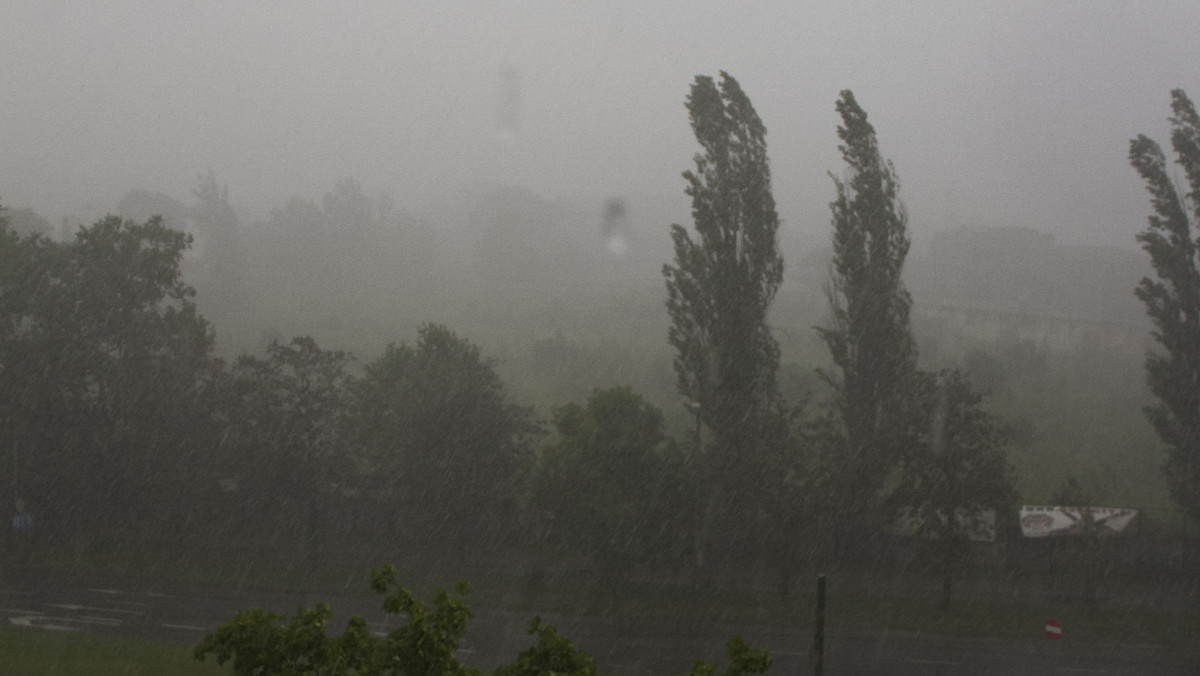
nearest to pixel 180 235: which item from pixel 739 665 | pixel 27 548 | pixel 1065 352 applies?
pixel 27 548

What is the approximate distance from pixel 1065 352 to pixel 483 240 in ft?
230

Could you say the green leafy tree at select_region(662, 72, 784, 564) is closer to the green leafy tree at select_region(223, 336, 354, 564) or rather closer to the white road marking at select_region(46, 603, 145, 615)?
the green leafy tree at select_region(223, 336, 354, 564)

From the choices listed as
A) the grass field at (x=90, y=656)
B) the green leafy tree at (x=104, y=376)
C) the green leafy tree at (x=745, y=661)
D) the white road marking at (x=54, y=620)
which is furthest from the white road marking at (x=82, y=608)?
the green leafy tree at (x=745, y=661)

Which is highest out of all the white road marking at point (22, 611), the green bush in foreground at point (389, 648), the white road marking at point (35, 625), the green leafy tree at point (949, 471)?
the green leafy tree at point (949, 471)

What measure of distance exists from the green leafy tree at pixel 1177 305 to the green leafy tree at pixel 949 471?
5.78m

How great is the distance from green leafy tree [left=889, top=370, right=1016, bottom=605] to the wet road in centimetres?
397

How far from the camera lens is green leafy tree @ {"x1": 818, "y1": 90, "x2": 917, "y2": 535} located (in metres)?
26.5

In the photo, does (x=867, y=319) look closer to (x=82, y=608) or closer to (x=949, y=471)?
(x=949, y=471)

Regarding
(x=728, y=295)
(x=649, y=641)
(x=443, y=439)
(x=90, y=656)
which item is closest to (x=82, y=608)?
(x=90, y=656)

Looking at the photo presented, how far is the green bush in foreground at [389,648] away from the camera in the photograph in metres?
7.03

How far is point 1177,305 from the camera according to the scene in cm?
2784

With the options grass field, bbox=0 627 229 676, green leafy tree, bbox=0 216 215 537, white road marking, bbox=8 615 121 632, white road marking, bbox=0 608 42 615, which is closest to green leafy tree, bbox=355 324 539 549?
green leafy tree, bbox=0 216 215 537

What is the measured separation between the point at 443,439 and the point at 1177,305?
2430 cm

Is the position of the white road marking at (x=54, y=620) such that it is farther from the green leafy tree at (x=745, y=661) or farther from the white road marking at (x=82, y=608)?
the green leafy tree at (x=745, y=661)
